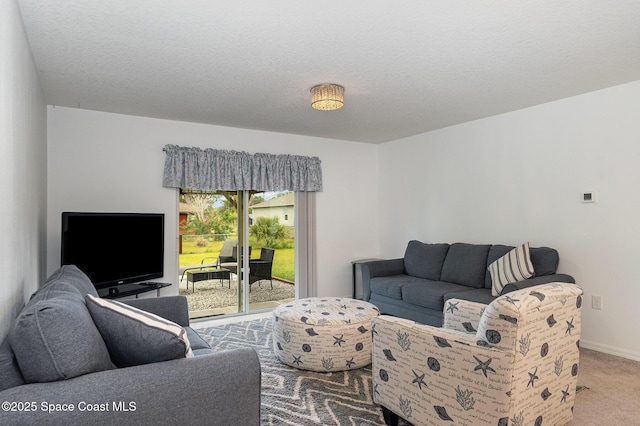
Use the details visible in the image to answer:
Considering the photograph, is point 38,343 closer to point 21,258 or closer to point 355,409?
point 21,258

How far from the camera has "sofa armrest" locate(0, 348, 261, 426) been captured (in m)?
1.26

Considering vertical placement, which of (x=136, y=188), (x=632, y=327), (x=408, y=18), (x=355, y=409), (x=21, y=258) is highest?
(x=408, y=18)

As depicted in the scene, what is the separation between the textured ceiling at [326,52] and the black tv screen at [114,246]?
1.20 m

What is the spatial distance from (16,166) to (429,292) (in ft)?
11.7

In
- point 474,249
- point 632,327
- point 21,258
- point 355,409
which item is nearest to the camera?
point 21,258

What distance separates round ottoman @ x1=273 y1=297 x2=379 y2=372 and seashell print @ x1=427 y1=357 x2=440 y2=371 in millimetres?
1183

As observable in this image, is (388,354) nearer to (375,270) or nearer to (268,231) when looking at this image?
(375,270)

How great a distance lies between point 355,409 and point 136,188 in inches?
134

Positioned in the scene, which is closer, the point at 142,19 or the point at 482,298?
the point at 142,19

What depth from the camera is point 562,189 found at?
3.91m

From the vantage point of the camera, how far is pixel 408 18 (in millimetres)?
2289

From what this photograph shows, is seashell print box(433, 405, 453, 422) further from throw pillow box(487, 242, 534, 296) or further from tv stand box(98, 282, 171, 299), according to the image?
tv stand box(98, 282, 171, 299)

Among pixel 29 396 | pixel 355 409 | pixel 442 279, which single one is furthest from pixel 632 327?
pixel 29 396

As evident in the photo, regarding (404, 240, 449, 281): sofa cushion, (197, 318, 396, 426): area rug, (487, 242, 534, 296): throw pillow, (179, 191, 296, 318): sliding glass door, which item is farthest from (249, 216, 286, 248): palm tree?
→ (487, 242, 534, 296): throw pillow
